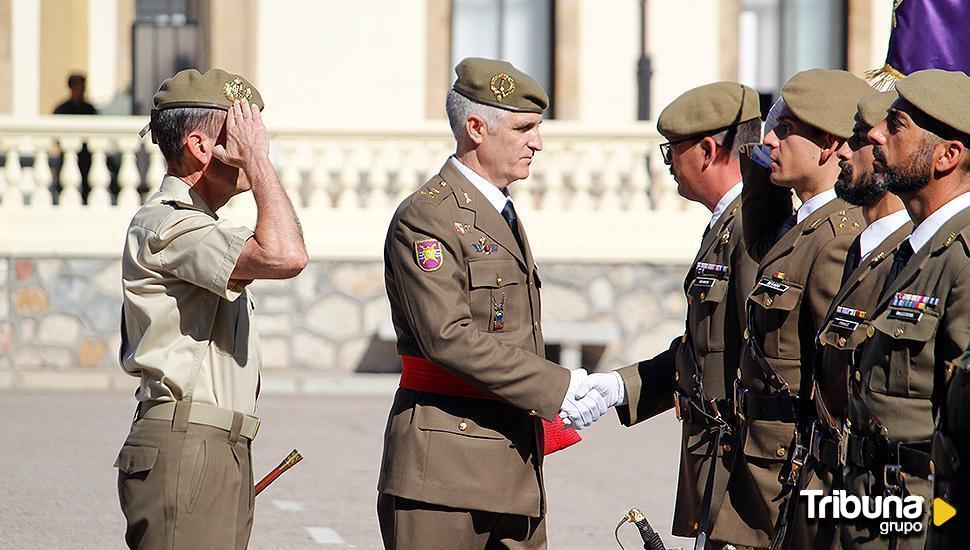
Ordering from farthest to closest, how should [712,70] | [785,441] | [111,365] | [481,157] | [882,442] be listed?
[712,70] < [111,365] < [481,157] < [785,441] < [882,442]

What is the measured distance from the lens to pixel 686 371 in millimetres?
4738

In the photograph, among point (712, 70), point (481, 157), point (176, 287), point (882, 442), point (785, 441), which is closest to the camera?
point (882, 442)

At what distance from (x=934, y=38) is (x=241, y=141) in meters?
2.96

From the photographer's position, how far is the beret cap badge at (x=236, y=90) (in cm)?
389

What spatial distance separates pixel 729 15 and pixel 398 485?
11273 mm

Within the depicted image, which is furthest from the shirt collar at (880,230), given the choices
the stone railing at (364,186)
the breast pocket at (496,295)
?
the stone railing at (364,186)

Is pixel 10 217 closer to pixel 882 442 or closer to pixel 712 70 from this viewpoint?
pixel 712 70

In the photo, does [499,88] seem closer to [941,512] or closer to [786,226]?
[786,226]

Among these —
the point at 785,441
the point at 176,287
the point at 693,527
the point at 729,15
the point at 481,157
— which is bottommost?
the point at 693,527

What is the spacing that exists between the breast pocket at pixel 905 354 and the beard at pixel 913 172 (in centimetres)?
31

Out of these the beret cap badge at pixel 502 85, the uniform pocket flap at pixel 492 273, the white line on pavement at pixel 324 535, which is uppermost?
the beret cap badge at pixel 502 85

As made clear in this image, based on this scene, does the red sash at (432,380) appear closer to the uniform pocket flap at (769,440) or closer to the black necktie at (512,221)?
the black necktie at (512,221)

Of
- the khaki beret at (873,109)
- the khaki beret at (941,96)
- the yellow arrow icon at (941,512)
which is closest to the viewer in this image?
the yellow arrow icon at (941,512)

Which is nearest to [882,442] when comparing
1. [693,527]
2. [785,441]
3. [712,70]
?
[785,441]
